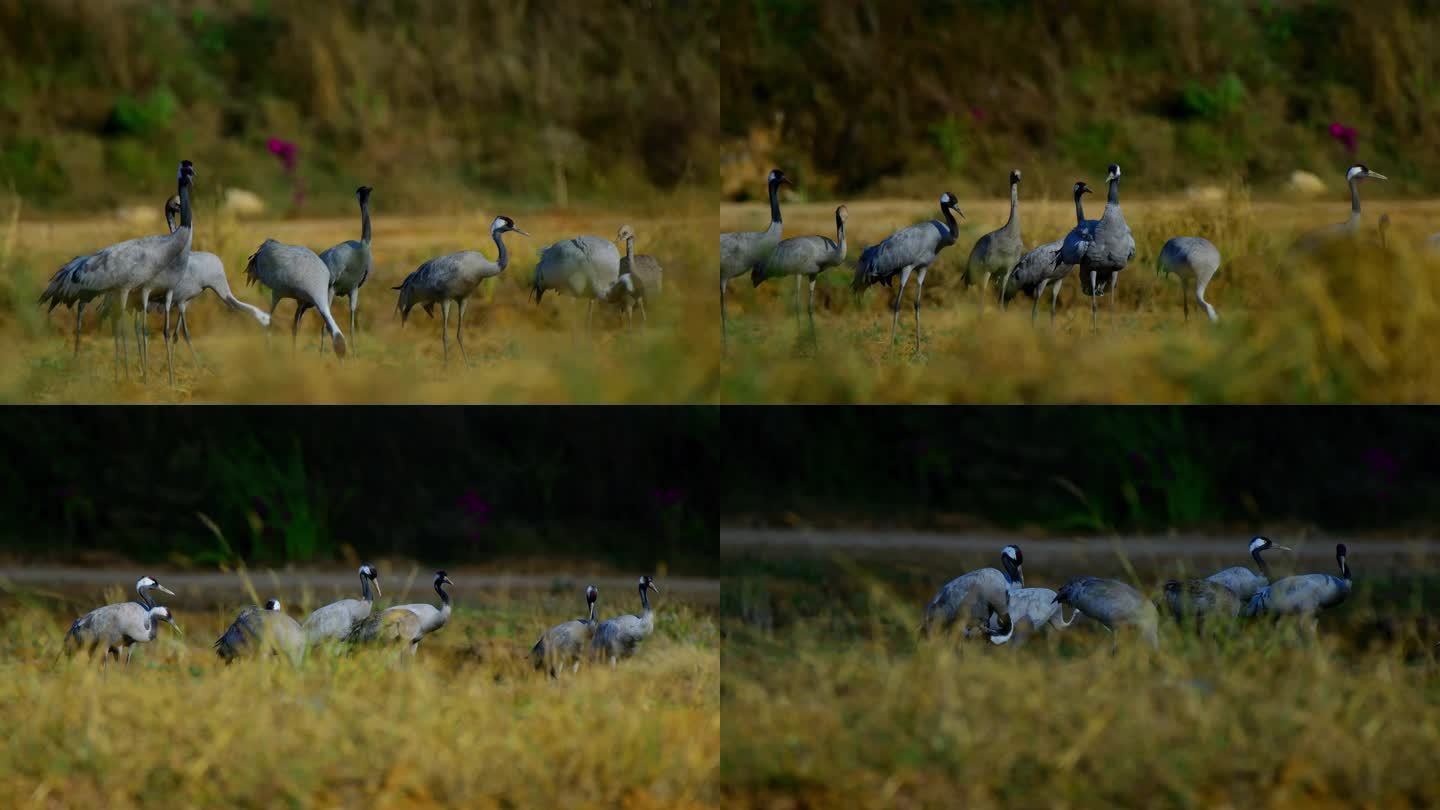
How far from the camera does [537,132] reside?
11.0 m

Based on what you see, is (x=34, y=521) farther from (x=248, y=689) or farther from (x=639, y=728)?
(x=639, y=728)

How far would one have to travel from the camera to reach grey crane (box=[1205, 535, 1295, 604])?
6.61m

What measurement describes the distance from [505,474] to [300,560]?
1.04m

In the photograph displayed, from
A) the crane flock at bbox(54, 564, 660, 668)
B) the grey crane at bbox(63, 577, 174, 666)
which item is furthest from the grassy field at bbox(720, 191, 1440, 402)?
the grey crane at bbox(63, 577, 174, 666)

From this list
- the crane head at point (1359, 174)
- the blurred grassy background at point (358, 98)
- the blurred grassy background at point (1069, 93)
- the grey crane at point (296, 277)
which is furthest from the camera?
the blurred grassy background at point (358, 98)

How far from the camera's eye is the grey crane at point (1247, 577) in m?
6.61

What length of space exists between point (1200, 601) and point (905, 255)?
1.38 metres

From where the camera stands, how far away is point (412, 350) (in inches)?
270

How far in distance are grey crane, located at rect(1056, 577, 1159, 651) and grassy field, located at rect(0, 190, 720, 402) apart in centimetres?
131

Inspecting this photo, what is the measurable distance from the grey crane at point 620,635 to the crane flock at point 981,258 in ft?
3.39

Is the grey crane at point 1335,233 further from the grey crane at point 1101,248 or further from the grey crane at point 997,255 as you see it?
the grey crane at point 997,255

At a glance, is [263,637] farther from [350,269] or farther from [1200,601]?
[1200,601]

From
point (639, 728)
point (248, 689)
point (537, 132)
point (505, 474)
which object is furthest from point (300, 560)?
point (537, 132)

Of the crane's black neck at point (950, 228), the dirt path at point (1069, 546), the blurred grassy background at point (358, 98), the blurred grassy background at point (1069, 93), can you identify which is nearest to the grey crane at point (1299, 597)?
the dirt path at point (1069, 546)
